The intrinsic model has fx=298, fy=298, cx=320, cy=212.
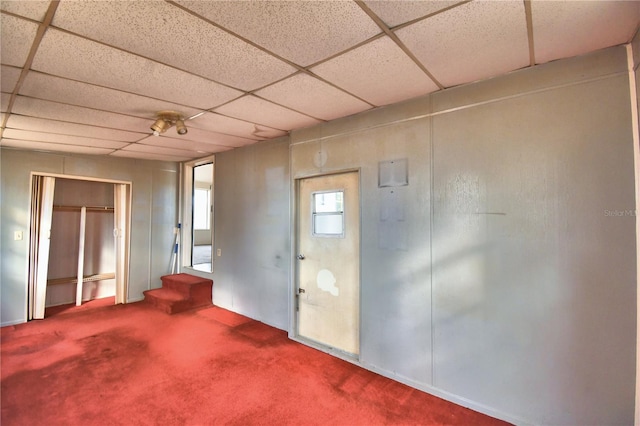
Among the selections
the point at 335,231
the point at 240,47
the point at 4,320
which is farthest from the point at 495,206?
the point at 4,320

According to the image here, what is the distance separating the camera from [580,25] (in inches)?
64.9

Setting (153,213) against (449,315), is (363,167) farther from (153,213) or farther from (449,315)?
(153,213)

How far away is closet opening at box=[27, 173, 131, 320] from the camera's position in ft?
16.8

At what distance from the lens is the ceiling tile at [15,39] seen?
1.56 metres

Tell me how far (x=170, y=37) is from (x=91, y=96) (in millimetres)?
1377

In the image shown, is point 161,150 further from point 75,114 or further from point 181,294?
point 181,294

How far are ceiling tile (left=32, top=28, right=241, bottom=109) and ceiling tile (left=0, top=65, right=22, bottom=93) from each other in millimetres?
176

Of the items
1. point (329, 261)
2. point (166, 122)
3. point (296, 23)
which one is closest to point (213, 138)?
point (166, 122)

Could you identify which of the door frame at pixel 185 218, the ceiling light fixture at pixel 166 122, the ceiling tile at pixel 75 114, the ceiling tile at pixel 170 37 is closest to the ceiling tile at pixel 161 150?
the door frame at pixel 185 218

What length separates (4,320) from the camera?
4207mm

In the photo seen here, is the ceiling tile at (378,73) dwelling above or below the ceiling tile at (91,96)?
above

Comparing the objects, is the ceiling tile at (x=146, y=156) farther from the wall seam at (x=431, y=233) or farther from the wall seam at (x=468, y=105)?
the wall seam at (x=431, y=233)

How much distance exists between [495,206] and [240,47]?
210 cm

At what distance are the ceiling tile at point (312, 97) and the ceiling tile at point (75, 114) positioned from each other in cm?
165
